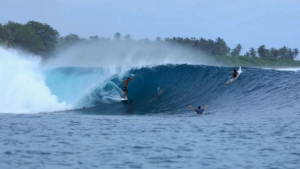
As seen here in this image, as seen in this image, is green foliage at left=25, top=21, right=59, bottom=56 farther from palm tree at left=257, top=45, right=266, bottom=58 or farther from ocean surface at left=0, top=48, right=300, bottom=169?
ocean surface at left=0, top=48, right=300, bottom=169

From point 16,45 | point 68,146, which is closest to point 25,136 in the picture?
point 68,146

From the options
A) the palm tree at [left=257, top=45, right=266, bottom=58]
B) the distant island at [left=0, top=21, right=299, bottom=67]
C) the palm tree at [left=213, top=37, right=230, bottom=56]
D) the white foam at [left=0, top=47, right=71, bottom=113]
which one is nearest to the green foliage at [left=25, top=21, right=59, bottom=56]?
the distant island at [left=0, top=21, right=299, bottom=67]

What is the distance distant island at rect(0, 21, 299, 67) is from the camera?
7338cm

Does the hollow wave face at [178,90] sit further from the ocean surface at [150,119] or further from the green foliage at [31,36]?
the green foliage at [31,36]

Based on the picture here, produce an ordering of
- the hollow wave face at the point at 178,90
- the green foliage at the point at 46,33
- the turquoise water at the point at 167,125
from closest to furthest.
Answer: the turquoise water at the point at 167,125, the hollow wave face at the point at 178,90, the green foliage at the point at 46,33

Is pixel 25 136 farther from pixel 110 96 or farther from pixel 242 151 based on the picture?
pixel 110 96

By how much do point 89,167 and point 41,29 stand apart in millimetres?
76837

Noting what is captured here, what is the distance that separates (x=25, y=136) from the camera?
460 inches

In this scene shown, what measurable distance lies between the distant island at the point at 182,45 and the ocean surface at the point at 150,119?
74.5 ft

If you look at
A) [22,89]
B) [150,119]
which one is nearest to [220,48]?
[22,89]

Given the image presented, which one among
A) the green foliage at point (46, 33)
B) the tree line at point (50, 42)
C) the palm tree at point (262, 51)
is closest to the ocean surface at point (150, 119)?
the tree line at point (50, 42)

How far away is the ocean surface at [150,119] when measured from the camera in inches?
369

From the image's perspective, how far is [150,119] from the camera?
15.7 metres

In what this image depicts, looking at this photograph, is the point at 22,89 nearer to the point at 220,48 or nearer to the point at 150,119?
the point at 150,119
